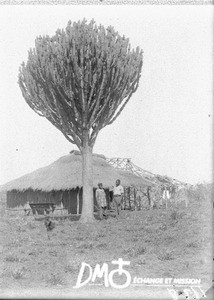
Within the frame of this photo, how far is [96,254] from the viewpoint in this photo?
26.1 ft

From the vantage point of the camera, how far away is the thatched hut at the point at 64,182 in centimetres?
1972

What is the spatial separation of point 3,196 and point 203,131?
24.3 meters

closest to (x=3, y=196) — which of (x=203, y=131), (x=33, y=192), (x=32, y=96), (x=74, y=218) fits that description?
(x=33, y=192)

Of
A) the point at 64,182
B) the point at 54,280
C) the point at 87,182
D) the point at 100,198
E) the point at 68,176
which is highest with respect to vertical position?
the point at 68,176

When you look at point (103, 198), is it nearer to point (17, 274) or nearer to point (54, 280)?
point (17, 274)

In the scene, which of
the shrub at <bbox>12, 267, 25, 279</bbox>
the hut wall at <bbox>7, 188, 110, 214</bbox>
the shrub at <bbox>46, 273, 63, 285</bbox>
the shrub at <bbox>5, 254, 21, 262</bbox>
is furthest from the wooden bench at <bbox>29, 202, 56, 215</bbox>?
the shrub at <bbox>46, 273, 63, 285</bbox>

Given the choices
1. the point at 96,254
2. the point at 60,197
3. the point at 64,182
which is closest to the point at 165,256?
the point at 96,254

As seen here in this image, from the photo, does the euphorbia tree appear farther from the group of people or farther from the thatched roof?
the thatched roof

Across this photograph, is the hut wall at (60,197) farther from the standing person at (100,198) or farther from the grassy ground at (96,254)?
the grassy ground at (96,254)

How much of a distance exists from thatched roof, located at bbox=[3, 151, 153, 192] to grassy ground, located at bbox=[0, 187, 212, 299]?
7877 mm

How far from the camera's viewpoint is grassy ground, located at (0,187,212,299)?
6.13 m

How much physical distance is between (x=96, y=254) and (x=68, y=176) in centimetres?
1201

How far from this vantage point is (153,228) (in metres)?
11.1

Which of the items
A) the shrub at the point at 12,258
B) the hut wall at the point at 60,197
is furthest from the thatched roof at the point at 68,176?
the shrub at the point at 12,258
